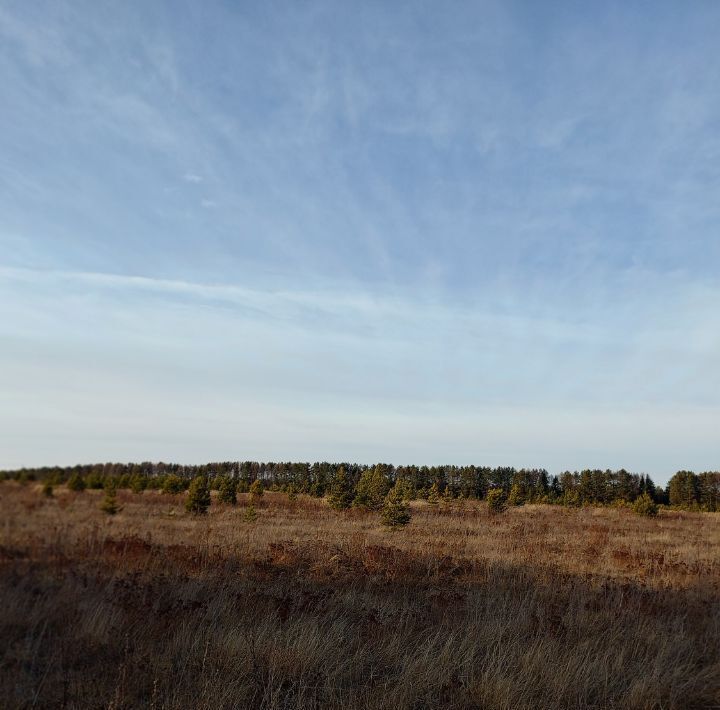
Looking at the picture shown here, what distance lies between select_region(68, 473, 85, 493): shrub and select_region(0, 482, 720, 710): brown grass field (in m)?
0.13

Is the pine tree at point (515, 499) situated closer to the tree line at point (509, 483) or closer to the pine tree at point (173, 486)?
the tree line at point (509, 483)

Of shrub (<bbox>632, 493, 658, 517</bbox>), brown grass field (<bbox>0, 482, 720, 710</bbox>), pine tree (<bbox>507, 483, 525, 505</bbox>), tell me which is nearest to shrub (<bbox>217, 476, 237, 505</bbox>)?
pine tree (<bbox>507, 483, 525, 505</bbox>)

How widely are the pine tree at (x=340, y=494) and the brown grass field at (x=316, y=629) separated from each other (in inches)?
716

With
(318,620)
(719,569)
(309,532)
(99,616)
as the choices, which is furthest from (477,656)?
(309,532)

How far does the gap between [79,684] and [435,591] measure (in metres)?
4.99

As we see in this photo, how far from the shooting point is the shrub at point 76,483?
4973 mm

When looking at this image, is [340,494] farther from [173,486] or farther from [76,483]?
[76,483]

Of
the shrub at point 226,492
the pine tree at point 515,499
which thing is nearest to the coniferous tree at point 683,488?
the pine tree at point 515,499

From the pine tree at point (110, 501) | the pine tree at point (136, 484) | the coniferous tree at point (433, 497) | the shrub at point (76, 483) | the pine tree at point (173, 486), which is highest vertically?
the shrub at point (76, 483)

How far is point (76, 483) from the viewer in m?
5.18

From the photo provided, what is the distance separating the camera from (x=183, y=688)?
3.80m

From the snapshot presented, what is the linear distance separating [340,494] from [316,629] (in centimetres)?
2270

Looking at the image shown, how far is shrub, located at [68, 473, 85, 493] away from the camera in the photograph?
4973 millimetres

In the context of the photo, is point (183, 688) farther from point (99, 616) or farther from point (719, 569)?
point (719, 569)
